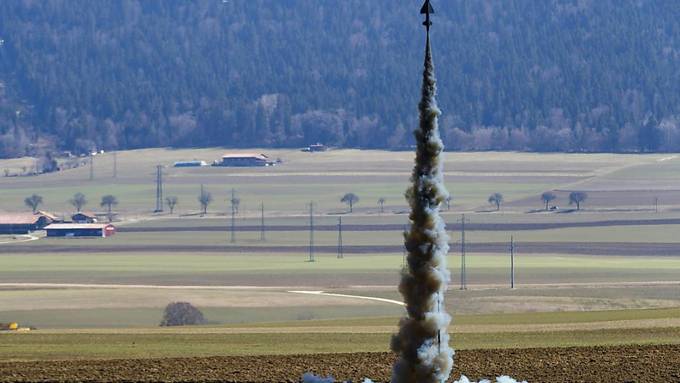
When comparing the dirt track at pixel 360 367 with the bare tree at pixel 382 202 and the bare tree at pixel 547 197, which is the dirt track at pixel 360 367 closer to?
the bare tree at pixel 547 197

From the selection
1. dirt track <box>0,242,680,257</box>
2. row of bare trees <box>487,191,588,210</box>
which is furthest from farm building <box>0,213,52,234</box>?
row of bare trees <box>487,191,588,210</box>

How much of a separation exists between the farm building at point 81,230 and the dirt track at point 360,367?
107333 millimetres

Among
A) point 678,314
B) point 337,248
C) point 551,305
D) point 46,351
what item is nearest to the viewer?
point 46,351

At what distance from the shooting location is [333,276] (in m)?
118

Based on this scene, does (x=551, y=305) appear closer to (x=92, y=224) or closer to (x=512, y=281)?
(x=512, y=281)

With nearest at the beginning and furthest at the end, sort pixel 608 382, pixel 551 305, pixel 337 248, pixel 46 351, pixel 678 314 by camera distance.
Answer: pixel 608 382, pixel 46 351, pixel 678 314, pixel 551 305, pixel 337 248

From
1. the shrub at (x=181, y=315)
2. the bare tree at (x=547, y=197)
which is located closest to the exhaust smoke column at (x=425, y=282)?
the shrub at (x=181, y=315)

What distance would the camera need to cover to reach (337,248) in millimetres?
143750

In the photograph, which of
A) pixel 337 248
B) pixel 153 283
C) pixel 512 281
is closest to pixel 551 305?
pixel 512 281

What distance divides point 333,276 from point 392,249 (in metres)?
24.4

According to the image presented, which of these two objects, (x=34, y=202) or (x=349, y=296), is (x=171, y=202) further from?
(x=349, y=296)

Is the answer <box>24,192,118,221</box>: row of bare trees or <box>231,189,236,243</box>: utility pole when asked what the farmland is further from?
<box>24,192,118,221</box>: row of bare trees

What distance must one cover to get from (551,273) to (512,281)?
7623mm

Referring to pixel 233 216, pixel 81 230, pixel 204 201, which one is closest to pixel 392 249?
pixel 81 230
